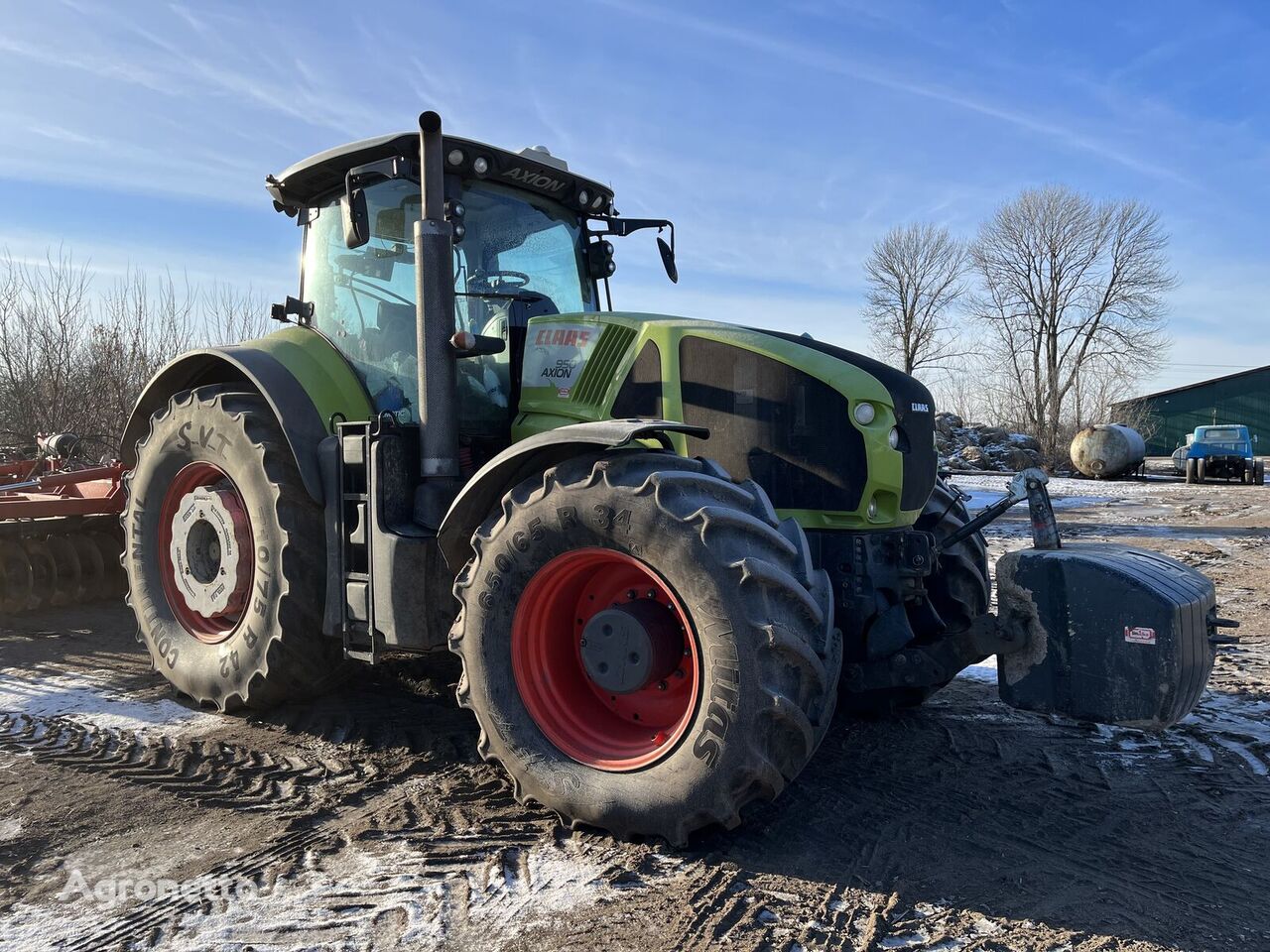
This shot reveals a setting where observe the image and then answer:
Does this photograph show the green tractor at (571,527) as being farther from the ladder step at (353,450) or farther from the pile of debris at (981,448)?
the pile of debris at (981,448)

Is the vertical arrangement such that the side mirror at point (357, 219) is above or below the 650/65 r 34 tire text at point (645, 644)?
above

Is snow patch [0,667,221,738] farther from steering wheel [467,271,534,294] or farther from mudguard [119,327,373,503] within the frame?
steering wheel [467,271,534,294]

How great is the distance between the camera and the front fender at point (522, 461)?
10.4 feet

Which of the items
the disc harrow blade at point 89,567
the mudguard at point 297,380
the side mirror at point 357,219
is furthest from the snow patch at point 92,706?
the side mirror at point 357,219

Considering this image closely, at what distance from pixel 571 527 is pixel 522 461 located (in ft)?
1.47

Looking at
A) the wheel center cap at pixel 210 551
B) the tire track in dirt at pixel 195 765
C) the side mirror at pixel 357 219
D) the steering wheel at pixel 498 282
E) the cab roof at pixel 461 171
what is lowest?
the tire track in dirt at pixel 195 765

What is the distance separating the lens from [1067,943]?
2537 millimetres

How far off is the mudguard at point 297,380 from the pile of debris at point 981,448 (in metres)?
23.4

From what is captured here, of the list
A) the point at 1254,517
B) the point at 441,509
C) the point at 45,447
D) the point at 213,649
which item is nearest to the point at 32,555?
the point at 45,447

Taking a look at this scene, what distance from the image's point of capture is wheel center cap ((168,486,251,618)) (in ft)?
14.6

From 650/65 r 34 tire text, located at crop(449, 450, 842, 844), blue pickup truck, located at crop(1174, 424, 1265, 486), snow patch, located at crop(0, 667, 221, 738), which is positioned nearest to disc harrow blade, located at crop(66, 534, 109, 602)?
snow patch, located at crop(0, 667, 221, 738)

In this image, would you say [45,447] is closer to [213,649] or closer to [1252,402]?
[213,649]

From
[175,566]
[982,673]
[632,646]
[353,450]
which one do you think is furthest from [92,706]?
[982,673]

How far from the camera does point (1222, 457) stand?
25250mm
